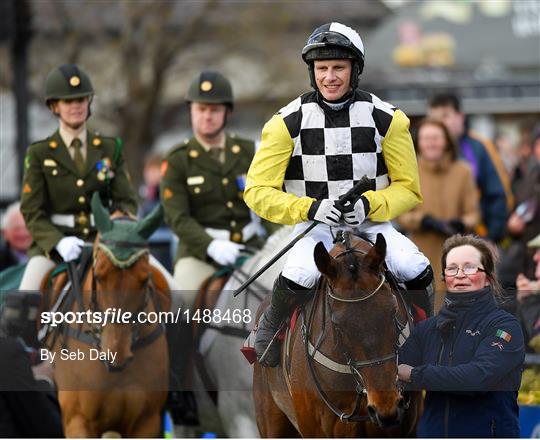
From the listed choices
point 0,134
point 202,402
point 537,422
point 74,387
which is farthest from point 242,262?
point 0,134

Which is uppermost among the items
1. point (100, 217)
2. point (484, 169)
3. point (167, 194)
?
point (484, 169)

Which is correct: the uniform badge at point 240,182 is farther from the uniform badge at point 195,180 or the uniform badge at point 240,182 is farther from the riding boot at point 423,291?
the riding boot at point 423,291

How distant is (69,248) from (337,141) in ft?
8.29

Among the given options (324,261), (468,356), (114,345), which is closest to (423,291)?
(468,356)

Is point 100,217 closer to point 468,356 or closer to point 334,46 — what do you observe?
point 334,46

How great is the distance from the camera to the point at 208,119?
1012cm

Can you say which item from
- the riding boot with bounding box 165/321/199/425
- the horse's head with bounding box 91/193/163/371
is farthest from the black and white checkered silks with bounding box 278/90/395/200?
the riding boot with bounding box 165/321/199/425

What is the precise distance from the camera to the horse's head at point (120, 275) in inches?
322

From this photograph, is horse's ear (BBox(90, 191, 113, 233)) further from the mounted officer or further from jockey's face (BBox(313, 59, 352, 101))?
jockey's face (BBox(313, 59, 352, 101))

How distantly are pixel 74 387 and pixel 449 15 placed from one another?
3581cm

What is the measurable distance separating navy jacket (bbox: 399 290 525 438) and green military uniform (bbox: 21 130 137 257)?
3.18 meters

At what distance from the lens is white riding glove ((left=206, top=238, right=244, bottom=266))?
31.4ft

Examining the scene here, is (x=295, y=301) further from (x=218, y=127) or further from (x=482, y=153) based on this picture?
(x=482, y=153)

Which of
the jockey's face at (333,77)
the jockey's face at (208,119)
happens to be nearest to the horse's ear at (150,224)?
the jockey's face at (208,119)
